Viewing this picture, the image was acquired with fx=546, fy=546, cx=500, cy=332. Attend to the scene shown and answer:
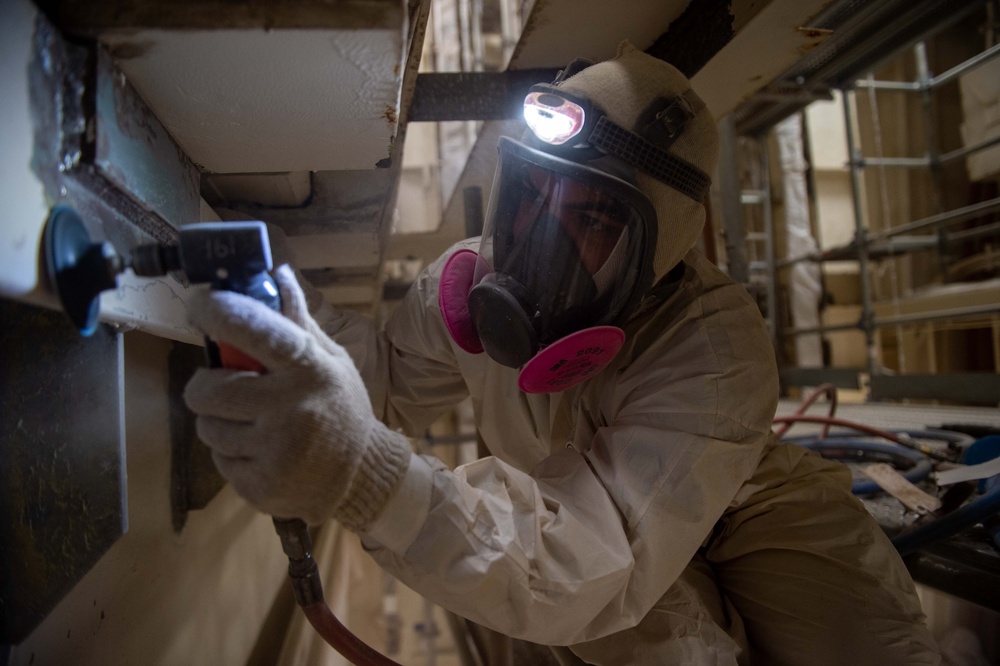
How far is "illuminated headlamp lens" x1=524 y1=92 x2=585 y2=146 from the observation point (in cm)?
94

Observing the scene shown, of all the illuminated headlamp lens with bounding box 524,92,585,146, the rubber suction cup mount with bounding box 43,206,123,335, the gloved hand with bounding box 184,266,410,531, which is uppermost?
the illuminated headlamp lens with bounding box 524,92,585,146

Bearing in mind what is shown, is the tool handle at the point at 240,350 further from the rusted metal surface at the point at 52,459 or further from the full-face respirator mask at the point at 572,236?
the full-face respirator mask at the point at 572,236

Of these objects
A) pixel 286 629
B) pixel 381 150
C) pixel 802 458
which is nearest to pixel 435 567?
pixel 381 150

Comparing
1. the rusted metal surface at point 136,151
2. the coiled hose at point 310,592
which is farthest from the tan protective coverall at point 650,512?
the rusted metal surface at point 136,151

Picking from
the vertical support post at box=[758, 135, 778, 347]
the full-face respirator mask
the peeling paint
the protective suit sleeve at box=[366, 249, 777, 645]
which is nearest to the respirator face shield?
the full-face respirator mask

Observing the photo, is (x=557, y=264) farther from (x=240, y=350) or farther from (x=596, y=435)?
(x=240, y=350)

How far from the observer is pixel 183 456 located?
4.08 feet

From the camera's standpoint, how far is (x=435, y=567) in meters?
0.68

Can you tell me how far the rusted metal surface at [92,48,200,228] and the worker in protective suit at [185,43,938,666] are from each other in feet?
0.58

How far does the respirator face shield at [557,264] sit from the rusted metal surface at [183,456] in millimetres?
762

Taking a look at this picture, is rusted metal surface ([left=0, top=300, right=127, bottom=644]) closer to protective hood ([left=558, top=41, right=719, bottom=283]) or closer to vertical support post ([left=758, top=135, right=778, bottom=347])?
protective hood ([left=558, top=41, right=719, bottom=283])

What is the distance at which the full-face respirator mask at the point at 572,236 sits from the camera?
92cm

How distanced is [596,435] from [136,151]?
2.55 ft

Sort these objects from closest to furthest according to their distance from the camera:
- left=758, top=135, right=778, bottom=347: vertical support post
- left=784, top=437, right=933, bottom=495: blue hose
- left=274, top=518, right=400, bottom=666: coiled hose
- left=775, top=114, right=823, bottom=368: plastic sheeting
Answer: left=274, top=518, right=400, bottom=666: coiled hose < left=784, top=437, right=933, bottom=495: blue hose < left=758, top=135, right=778, bottom=347: vertical support post < left=775, top=114, right=823, bottom=368: plastic sheeting
